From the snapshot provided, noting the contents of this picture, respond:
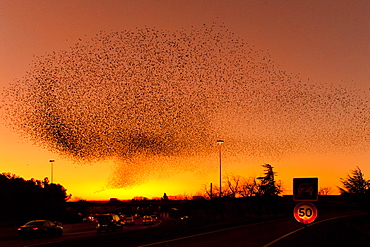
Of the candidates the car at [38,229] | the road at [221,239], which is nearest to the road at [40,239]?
the road at [221,239]

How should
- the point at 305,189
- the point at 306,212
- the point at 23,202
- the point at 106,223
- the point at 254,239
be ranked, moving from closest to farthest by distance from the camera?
the point at 305,189
the point at 306,212
the point at 254,239
the point at 106,223
the point at 23,202

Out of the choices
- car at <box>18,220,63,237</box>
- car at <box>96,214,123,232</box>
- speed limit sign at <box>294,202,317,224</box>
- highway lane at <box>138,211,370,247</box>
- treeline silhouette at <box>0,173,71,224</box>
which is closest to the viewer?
speed limit sign at <box>294,202,317,224</box>

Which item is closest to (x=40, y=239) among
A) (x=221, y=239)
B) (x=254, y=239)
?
(x=221, y=239)

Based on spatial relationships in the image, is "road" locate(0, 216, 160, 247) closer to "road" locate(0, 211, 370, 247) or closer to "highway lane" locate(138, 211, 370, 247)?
"road" locate(0, 211, 370, 247)

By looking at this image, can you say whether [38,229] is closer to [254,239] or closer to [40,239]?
[40,239]

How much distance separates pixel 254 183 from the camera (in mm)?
81250

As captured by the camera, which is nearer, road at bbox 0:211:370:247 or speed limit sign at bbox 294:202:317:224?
speed limit sign at bbox 294:202:317:224

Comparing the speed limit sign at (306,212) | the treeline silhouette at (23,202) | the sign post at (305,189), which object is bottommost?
the treeline silhouette at (23,202)

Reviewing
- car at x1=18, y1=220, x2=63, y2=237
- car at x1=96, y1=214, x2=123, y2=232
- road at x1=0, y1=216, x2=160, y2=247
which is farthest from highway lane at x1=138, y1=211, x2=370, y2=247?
car at x1=96, y1=214, x2=123, y2=232

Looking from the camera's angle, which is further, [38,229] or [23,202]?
[23,202]

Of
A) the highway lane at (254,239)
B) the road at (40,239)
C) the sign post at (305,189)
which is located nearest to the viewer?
the sign post at (305,189)

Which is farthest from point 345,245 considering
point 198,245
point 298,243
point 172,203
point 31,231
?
point 172,203

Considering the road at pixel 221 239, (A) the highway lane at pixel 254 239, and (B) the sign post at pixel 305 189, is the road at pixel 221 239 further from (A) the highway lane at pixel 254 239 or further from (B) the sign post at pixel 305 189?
(B) the sign post at pixel 305 189

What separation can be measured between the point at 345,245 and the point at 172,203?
115253 millimetres
